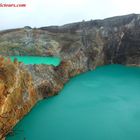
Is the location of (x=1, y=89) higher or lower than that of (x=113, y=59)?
higher

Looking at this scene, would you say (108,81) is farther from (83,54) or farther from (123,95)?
(83,54)

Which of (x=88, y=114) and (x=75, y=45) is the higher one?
(x=75, y=45)

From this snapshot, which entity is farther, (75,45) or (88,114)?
(75,45)

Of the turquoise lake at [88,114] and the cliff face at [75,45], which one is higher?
the cliff face at [75,45]

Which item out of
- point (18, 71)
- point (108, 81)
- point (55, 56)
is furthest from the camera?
point (55, 56)

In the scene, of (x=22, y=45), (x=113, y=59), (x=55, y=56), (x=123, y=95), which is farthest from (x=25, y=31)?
(x=123, y=95)

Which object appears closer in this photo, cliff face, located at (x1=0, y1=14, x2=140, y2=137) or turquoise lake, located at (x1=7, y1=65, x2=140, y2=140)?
turquoise lake, located at (x1=7, y1=65, x2=140, y2=140)

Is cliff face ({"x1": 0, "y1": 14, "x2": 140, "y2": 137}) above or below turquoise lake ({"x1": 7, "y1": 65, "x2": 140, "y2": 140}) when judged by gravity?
above

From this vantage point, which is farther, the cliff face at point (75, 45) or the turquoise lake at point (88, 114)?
the cliff face at point (75, 45)
